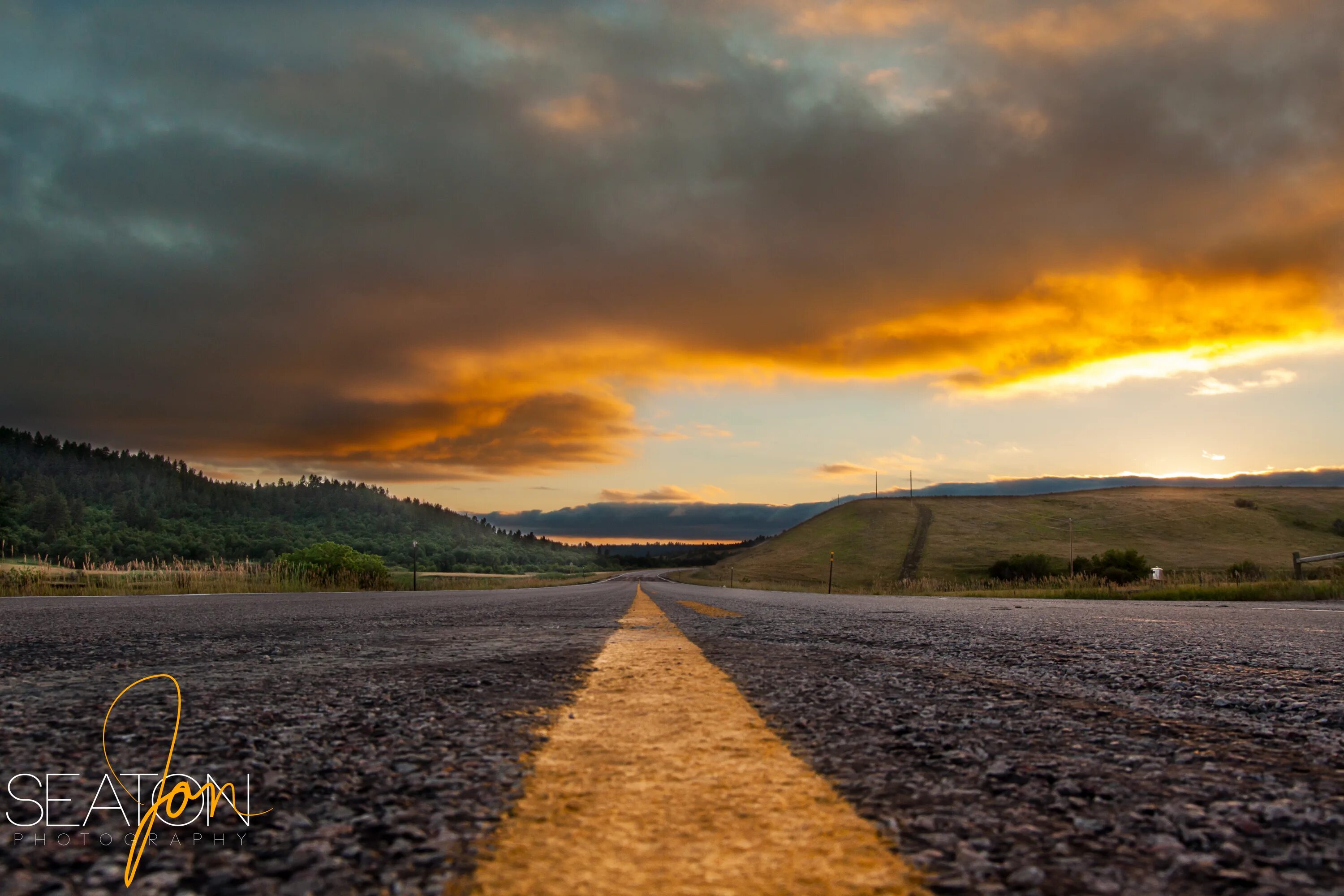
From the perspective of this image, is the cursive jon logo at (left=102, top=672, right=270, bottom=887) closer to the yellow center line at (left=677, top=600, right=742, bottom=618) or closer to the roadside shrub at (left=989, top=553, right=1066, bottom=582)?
the yellow center line at (left=677, top=600, right=742, bottom=618)

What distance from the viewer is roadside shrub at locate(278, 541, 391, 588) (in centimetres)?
2952

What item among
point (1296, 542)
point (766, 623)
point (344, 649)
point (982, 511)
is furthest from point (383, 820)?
point (982, 511)

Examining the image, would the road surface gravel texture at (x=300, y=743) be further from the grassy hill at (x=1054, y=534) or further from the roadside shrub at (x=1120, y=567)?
the grassy hill at (x=1054, y=534)

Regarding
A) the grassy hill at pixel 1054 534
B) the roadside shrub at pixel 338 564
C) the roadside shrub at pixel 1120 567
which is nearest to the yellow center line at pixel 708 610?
the roadside shrub at pixel 338 564

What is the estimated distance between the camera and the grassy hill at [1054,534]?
82500mm

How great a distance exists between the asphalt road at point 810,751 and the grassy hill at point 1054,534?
63114 millimetres

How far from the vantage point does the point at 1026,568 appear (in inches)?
3002

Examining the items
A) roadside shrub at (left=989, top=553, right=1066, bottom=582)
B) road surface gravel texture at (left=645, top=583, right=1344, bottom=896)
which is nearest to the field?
road surface gravel texture at (left=645, top=583, right=1344, bottom=896)

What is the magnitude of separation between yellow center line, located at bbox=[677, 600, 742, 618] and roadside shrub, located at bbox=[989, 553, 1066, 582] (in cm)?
6697

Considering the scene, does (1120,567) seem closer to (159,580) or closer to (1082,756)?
(159,580)

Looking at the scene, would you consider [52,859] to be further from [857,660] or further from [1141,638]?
[1141,638]

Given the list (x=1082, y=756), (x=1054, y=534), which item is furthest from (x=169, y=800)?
(x=1054, y=534)

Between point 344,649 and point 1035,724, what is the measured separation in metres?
4.18

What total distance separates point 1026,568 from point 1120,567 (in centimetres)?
1464
